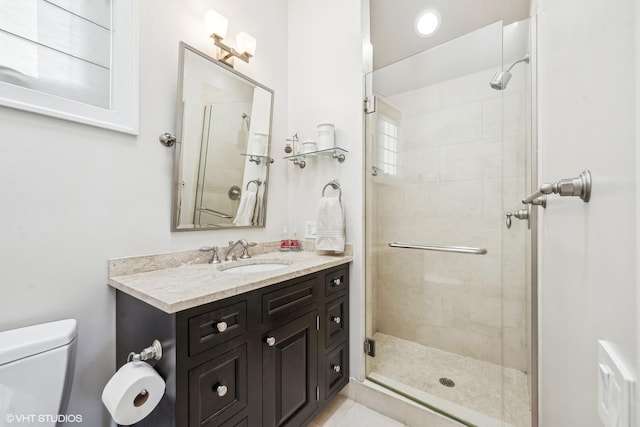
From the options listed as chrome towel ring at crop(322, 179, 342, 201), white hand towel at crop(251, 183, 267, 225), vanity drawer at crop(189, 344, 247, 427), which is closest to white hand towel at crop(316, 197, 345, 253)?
chrome towel ring at crop(322, 179, 342, 201)

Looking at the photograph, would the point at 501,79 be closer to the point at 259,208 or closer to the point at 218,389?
the point at 259,208

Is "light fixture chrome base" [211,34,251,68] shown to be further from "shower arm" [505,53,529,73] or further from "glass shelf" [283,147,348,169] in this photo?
"shower arm" [505,53,529,73]

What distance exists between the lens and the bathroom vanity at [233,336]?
0.83 meters

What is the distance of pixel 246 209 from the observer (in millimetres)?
1635

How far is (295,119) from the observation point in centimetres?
191

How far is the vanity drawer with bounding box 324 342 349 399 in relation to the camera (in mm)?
1419

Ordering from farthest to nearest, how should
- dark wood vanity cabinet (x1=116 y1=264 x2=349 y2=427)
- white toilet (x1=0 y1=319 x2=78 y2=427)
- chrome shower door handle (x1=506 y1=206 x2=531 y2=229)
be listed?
1. chrome shower door handle (x1=506 y1=206 x2=531 y2=229)
2. dark wood vanity cabinet (x1=116 y1=264 x2=349 y2=427)
3. white toilet (x1=0 y1=319 x2=78 y2=427)

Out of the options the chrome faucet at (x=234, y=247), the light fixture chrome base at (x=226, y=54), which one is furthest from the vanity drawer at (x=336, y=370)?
the light fixture chrome base at (x=226, y=54)

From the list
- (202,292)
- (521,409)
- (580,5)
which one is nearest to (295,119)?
(202,292)

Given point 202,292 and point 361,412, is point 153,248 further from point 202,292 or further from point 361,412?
point 361,412

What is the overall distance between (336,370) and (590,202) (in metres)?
1.45

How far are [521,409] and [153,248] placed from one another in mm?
2019

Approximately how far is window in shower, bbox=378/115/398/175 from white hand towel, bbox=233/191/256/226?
0.90 metres

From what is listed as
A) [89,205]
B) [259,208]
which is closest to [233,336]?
[89,205]
